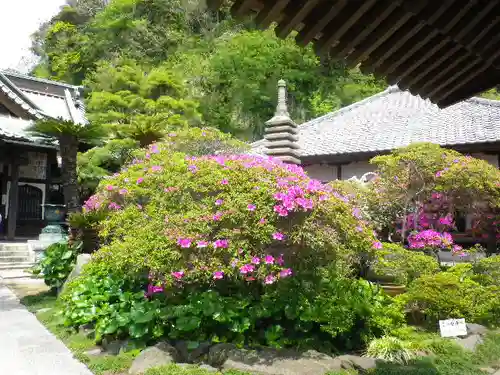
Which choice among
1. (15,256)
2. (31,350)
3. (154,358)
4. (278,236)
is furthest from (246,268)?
(15,256)

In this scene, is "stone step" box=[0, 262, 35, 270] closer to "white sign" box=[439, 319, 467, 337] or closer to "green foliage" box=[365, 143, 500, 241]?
"green foliage" box=[365, 143, 500, 241]

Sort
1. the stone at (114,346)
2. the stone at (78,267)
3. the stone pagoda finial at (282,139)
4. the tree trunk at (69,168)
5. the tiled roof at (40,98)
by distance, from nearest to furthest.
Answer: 1. the stone at (114,346)
2. the stone at (78,267)
3. the tree trunk at (69,168)
4. the stone pagoda finial at (282,139)
5. the tiled roof at (40,98)

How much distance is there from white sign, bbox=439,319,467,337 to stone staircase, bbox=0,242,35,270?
1172 centimetres

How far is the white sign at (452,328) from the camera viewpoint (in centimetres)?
601

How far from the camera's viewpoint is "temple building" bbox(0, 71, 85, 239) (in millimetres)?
16156

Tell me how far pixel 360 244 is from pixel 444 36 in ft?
11.3

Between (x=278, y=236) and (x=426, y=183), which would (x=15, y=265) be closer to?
(x=278, y=236)

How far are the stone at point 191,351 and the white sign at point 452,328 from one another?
324cm

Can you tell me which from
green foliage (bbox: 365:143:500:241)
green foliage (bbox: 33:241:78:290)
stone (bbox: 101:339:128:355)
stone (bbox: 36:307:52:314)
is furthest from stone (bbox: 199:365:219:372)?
green foliage (bbox: 365:143:500:241)

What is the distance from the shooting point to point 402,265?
294 inches

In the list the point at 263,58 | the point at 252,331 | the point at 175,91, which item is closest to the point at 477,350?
the point at 252,331

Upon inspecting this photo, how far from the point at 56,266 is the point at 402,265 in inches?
251

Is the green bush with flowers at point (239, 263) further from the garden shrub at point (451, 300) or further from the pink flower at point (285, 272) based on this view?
the garden shrub at point (451, 300)

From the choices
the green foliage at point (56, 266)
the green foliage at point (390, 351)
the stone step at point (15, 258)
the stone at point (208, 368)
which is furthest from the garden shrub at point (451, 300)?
the stone step at point (15, 258)
